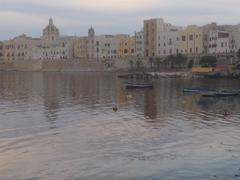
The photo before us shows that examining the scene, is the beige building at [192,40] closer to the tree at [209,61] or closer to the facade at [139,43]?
the tree at [209,61]

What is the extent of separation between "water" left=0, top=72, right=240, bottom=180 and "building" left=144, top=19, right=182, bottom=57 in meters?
96.4

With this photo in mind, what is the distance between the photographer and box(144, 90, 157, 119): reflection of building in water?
44250 mm

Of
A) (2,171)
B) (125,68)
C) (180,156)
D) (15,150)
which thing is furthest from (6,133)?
(125,68)

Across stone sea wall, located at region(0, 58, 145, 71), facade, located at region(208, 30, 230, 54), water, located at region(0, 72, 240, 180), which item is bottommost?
water, located at region(0, 72, 240, 180)

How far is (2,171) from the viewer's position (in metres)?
22.8

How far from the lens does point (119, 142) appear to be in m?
29.8

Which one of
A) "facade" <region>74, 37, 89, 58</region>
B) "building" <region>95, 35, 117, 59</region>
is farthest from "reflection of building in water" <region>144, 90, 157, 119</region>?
"facade" <region>74, 37, 89, 58</region>

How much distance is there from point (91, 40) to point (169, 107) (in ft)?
422

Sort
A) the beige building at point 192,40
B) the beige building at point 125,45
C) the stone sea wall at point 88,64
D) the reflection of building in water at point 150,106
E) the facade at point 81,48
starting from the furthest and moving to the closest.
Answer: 1. the facade at point 81,48
2. the beige building at point 125,45
3. the stone sea wall at point 88,64
4. the beige building at point 192,40
5. the reflection of building in water at point 150,106

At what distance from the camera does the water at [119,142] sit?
2288 centimetres

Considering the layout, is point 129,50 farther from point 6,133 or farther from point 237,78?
point 6,133

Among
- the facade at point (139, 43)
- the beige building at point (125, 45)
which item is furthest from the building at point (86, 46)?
the facade at point (139, 43)

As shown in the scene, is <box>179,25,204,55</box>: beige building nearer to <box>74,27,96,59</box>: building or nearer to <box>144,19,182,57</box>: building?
<box>144,19,182,57</box>: building

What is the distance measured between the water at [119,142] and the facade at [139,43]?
355ft
